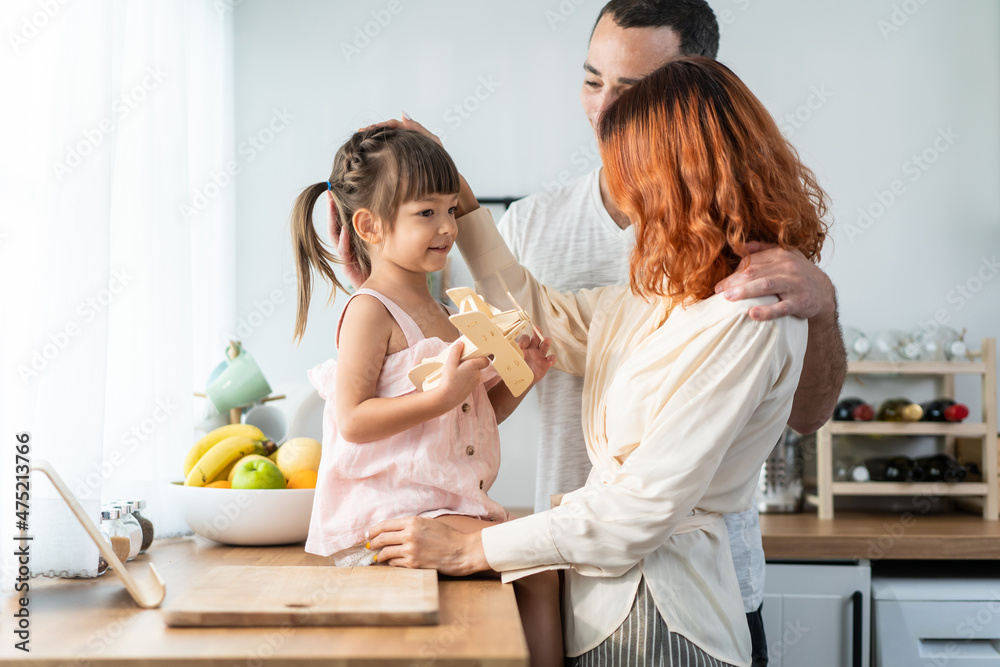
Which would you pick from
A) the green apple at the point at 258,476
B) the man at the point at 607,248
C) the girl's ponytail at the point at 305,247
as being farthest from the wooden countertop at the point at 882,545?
the girl's ponytail at the point at 305,247

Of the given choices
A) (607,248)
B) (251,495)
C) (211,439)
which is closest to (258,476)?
(251,495)

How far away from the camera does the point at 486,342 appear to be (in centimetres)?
94

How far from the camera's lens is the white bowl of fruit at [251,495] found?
129cm

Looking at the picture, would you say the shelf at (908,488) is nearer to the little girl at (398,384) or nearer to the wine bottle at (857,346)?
the wine bottle at (857,346)

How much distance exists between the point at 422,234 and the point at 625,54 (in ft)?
1.66

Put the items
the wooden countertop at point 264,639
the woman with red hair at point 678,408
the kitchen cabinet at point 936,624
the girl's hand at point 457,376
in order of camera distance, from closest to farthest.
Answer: the wooden countertop at point 264,639
the woman with red hair at point 678,408
the girl's hand at point 457,376
the kitchen cabinet at point 936,624

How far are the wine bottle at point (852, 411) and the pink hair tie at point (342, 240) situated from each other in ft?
5.29

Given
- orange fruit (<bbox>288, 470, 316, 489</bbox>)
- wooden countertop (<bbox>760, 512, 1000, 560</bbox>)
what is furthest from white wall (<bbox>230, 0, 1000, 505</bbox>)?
orange fruit (<bbox>288, 470, 316, 489</bbox>)

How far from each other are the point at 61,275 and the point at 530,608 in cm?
76

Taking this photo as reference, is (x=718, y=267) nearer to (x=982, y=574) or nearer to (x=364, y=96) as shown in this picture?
(x=982, y=574)

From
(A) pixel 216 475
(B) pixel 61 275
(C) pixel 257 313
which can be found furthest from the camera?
(C) pixel 257 313

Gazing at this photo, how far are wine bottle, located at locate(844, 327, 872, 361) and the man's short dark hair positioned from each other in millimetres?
1279

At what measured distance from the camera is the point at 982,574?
2076 mm

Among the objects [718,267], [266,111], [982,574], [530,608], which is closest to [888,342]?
[982,574]
